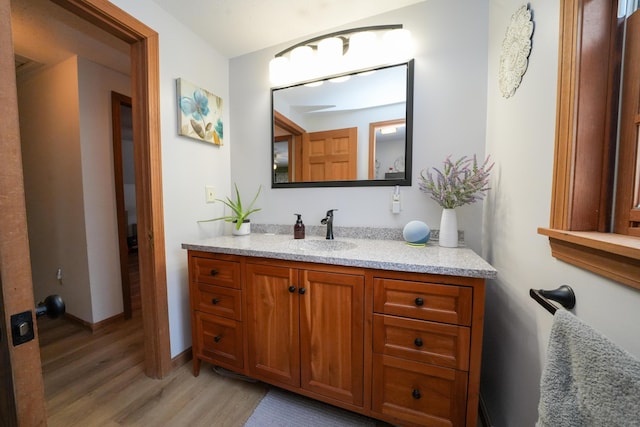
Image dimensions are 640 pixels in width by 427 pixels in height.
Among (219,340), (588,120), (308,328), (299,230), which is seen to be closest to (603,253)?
(588,120)

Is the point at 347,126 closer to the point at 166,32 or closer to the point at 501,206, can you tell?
the point at 501,206

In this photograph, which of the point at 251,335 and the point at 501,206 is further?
the point at 251,335

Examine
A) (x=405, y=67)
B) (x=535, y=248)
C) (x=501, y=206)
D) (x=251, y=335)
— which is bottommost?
(x=251, y=335)

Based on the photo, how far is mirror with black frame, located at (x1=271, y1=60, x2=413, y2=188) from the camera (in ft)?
4.50

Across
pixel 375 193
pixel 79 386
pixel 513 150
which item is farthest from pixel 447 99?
pixel 79 386

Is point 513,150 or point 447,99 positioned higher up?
point 447,99

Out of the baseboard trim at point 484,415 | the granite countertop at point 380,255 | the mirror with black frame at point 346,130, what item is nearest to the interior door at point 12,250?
the granite countertop at point 380,255

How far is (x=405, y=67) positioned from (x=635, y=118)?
3.49ft

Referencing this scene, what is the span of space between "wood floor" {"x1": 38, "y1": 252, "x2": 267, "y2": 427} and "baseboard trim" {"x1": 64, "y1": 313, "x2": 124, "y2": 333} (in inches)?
5.9

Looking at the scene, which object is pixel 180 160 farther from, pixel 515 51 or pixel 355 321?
pixel 515 51

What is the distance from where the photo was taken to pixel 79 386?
132 centimetres

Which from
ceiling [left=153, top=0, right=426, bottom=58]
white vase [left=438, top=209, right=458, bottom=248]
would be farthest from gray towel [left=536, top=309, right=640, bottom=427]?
ceiling [left=153, top=0, right=426, bottom=58]

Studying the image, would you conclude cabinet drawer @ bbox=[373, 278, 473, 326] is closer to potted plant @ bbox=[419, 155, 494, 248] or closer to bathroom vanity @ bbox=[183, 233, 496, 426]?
bathroom vanity @ bbox=[183, 233, 496, 426]

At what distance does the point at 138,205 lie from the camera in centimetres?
133
